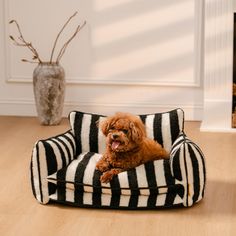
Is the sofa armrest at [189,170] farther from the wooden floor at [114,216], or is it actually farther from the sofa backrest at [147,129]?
the sofa backrest at [147,129]

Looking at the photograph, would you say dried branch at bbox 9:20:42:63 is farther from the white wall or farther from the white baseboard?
the white baseboard

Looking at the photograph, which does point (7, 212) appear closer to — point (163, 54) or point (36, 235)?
point (36, 235)

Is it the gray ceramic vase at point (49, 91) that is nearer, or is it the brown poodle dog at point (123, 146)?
the brown poodle dog at point (123, 146)

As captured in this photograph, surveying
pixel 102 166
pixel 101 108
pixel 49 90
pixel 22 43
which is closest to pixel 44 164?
pixel 102 166

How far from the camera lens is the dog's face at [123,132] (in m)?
3.02

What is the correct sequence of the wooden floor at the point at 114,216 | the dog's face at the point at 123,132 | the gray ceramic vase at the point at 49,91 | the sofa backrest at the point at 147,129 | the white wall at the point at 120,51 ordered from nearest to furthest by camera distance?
the wooden floor at the point at 114,216, the dog's face at the point at 123,132, the sofa backrest at the point at 147,129, the gray ceramic vase at the point at 49,91, the white wall at the point at 120,51

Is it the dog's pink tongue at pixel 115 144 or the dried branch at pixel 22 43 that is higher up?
the dried branch at pixel 22 43

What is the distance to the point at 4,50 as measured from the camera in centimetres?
524

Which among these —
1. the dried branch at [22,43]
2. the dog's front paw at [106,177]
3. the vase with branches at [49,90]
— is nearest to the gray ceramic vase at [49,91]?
the vase with branches at [49,90]

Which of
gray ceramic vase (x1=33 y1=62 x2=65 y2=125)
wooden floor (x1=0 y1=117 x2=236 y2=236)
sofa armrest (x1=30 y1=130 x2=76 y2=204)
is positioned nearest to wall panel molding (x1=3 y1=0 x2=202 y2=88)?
gray ceramic vase (x1=33 y1=62 x2=65 y2=125)

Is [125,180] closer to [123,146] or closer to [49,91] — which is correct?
[123,146]

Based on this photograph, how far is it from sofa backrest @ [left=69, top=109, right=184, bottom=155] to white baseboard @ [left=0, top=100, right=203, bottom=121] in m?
1.67

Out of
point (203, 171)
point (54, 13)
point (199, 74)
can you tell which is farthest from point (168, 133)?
point (54, 13)

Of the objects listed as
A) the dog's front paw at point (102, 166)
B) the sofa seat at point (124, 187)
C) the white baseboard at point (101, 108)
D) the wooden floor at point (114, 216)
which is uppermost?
the white baseboard at point (101, 108)
